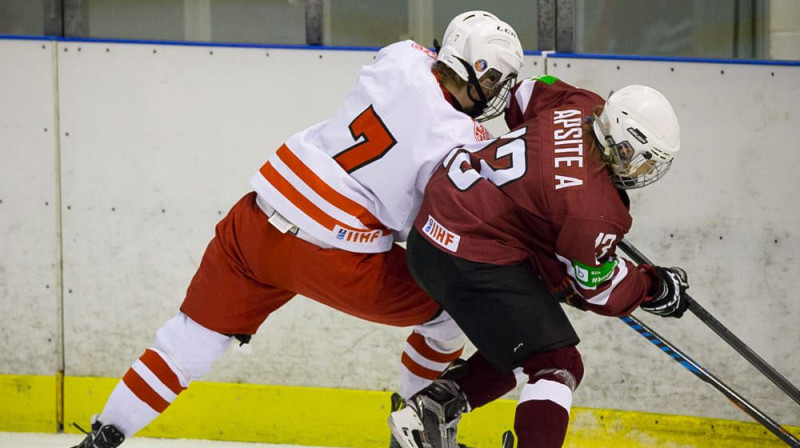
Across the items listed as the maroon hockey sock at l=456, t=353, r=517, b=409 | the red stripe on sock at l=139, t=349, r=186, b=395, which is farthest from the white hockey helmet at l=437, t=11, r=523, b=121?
the red stripe on sock at l=139, t=349, r=186, b=395

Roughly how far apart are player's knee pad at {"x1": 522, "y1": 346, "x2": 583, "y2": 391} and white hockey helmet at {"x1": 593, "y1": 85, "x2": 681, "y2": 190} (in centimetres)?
45

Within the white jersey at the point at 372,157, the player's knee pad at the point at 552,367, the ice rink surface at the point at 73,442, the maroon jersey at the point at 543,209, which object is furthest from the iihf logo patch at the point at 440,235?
the ice rink surface at the point at 73,442

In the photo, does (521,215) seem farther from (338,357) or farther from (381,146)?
(338,357)

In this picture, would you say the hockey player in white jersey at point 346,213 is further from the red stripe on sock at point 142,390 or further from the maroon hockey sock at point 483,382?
the maroon hockey sock at point 483,382

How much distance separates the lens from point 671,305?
2.69 m

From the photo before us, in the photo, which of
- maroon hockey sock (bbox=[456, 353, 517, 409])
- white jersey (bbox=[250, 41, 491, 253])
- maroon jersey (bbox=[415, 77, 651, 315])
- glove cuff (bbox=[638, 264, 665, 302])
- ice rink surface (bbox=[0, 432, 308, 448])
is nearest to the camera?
maroon jersey (bbox=[415, 77, 651, 315])

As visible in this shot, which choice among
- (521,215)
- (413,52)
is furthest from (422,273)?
(413,52)

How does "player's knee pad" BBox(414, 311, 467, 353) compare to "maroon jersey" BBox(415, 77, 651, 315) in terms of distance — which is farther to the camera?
"player's knee pad" BBox(414, 311, 467, 353)

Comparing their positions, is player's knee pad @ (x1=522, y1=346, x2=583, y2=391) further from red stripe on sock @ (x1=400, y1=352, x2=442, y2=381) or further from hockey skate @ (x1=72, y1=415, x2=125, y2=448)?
hockey skate @ (x1=72, y1=415, x2=125, y2=448)

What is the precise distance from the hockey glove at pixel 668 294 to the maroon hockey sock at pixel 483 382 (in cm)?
42

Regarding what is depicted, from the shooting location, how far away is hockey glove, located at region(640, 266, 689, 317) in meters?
2.68

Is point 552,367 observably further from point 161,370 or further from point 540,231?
point 161,370

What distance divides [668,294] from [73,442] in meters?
2.14

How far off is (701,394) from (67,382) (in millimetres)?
2238
